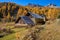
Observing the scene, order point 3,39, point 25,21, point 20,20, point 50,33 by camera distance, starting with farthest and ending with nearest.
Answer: point 20,20 < point 25,21 < point 3,39 < point 50,33

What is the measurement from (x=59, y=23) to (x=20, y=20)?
24470mm

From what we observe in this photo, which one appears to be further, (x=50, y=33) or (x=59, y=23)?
(x=59, y=23)

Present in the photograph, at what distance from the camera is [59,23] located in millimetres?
16031

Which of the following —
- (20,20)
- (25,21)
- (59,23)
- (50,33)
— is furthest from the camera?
(20,20)

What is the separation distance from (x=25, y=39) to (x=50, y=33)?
2.09 meters

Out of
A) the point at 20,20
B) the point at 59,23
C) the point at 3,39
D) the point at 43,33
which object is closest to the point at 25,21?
the point at 20,20

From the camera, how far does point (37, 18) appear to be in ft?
135

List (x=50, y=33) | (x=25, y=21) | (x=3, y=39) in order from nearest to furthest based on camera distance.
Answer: (x=50, y=33)
(x=3, y=39)
(x=25, y=21)

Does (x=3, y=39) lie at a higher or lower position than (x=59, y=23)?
lower

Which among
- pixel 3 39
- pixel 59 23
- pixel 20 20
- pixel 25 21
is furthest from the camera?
pixel 20 20

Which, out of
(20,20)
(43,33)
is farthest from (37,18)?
(43,33)

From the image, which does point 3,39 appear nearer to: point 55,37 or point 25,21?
point 55,37

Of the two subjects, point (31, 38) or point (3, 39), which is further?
point (3, 39)

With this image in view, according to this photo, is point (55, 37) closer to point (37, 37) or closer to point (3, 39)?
point (37, 37)
